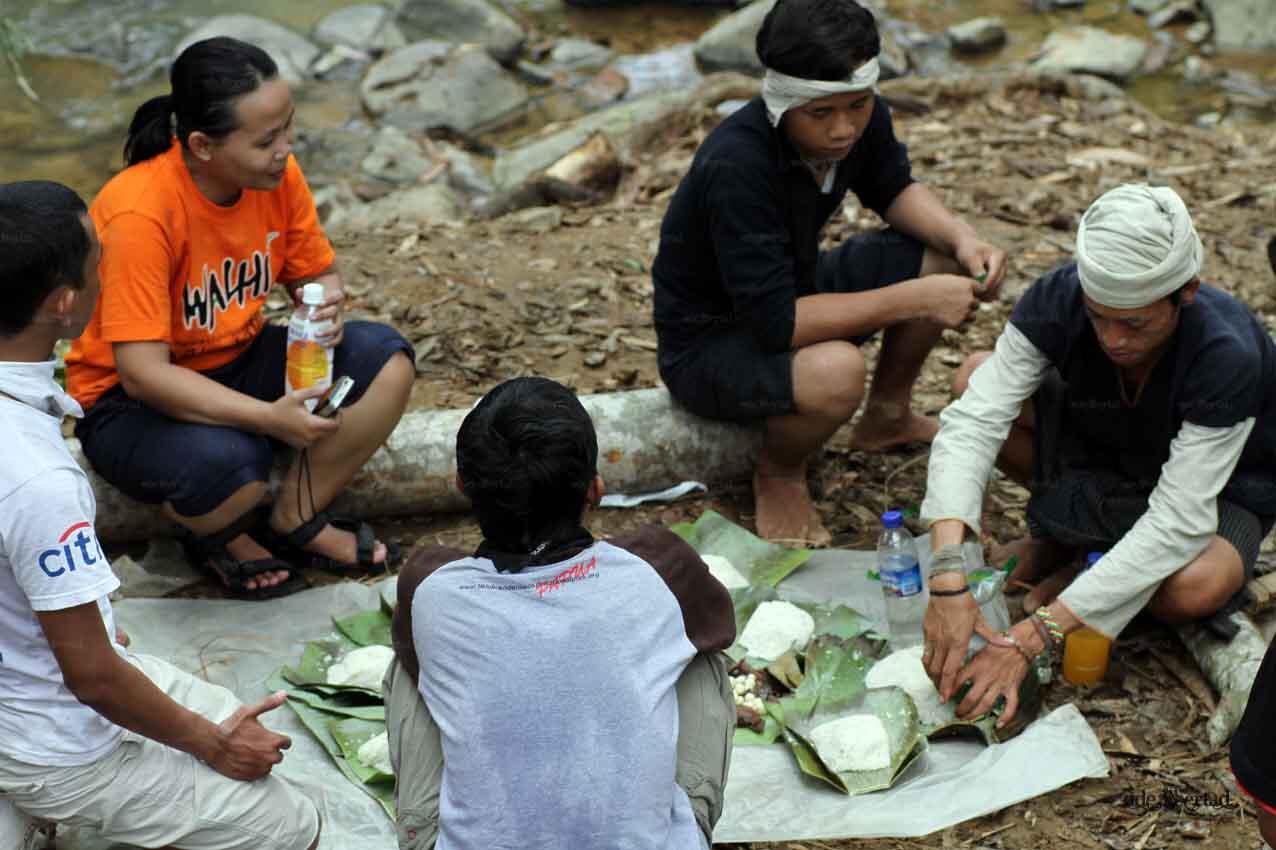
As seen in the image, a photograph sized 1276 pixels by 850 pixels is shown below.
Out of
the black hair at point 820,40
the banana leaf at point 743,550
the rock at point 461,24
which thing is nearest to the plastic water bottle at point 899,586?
the banana leaf at point 743,550

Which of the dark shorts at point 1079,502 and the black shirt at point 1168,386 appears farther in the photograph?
the dark shorts at point 1079,502

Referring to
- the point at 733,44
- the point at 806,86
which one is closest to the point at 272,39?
the point at 733,44

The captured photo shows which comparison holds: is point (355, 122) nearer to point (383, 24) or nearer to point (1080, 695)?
point (383, 24)

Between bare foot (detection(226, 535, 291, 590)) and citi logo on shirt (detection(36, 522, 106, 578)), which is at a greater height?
citi logo on shirt (detection(36, 522, 106, 578))

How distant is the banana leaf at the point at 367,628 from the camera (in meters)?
3.64

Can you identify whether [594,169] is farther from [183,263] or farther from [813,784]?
[813,784]

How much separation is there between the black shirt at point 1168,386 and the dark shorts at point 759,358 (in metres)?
0.80

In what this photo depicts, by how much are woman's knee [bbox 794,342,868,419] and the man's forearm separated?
1.80ft

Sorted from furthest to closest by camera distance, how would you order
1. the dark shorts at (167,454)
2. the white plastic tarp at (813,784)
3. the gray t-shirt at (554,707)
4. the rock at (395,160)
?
the rock at (395,160)
the dark shorts at (167,454)
the white plastic tarp at (813,784)
the gray t-shirt at (554,707)

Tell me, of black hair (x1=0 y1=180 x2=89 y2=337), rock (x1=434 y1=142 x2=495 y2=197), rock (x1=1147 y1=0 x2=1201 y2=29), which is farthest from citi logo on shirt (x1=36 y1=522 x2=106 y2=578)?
rock (x1=1147 y1=0 x2=1201 y2=29)

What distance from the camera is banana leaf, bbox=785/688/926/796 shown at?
3.10 meters

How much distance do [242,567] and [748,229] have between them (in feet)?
5.76

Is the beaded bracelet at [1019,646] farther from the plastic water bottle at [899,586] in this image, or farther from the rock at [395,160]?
the rock at [395,160]

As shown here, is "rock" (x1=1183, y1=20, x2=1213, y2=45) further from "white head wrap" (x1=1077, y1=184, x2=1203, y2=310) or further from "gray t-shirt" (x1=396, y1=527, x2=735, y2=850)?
"gray t-shirt" (x1=396, y1=527, x2=735, y2=850)
